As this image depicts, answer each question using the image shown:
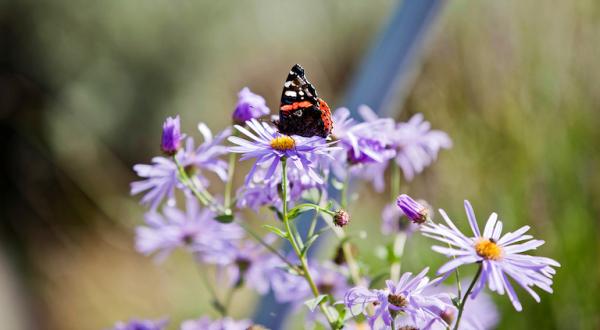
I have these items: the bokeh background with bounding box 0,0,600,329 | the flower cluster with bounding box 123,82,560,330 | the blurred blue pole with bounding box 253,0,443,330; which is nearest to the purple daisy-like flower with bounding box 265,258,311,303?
the flower cluster with bounding box 123,82,560,330

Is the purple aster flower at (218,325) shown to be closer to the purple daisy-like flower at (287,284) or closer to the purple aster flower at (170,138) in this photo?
the purple daisy-like flower at (287,284)

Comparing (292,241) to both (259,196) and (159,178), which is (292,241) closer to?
(259,196)

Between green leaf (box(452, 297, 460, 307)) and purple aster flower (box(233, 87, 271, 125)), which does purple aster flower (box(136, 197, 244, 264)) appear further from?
green leaf (box(452, 297, 460, 307))

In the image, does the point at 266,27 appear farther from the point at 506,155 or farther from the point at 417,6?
the point at 417,6

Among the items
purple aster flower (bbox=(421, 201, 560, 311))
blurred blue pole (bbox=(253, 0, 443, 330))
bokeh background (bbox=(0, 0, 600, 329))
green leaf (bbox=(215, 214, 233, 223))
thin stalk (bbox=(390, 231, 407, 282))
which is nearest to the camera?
purple aster flower (bbox=(421, 201, 560, 311))

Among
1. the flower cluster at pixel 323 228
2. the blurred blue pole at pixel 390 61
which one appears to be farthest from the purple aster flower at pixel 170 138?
the blurred blue pole at pixel 390 61
